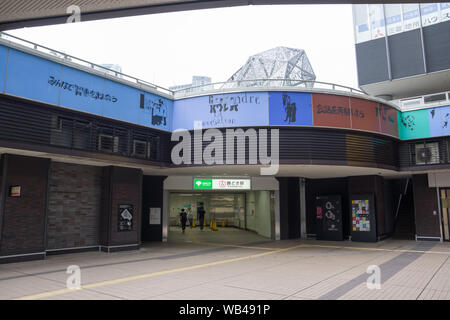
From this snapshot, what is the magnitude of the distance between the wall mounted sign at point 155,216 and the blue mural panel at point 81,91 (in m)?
7.01

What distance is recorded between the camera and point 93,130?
12242 millimetres

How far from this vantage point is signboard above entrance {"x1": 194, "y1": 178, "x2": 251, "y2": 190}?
54.5ft

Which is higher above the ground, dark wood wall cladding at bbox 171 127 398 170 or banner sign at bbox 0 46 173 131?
banner sign at bbox 0 46 173 131

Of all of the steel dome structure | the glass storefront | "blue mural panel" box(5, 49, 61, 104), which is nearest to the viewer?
"blue mural panel" box(5, 49, 61, 104)

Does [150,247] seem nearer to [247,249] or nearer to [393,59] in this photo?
[247,249]

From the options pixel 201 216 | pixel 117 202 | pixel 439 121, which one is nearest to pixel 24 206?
pixel 117 202

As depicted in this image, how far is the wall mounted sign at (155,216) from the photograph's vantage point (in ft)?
58.4

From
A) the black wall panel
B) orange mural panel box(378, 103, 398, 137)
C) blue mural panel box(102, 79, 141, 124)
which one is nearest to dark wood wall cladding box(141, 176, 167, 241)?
blue mural panel box(102, 79, 141, 124)

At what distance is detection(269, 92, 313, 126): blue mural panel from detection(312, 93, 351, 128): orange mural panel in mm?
293

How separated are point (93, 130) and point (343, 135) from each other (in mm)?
10022

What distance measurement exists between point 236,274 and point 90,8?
290 inches

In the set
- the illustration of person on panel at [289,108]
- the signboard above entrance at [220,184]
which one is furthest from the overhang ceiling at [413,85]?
the signboard above entrance at [220,184]
